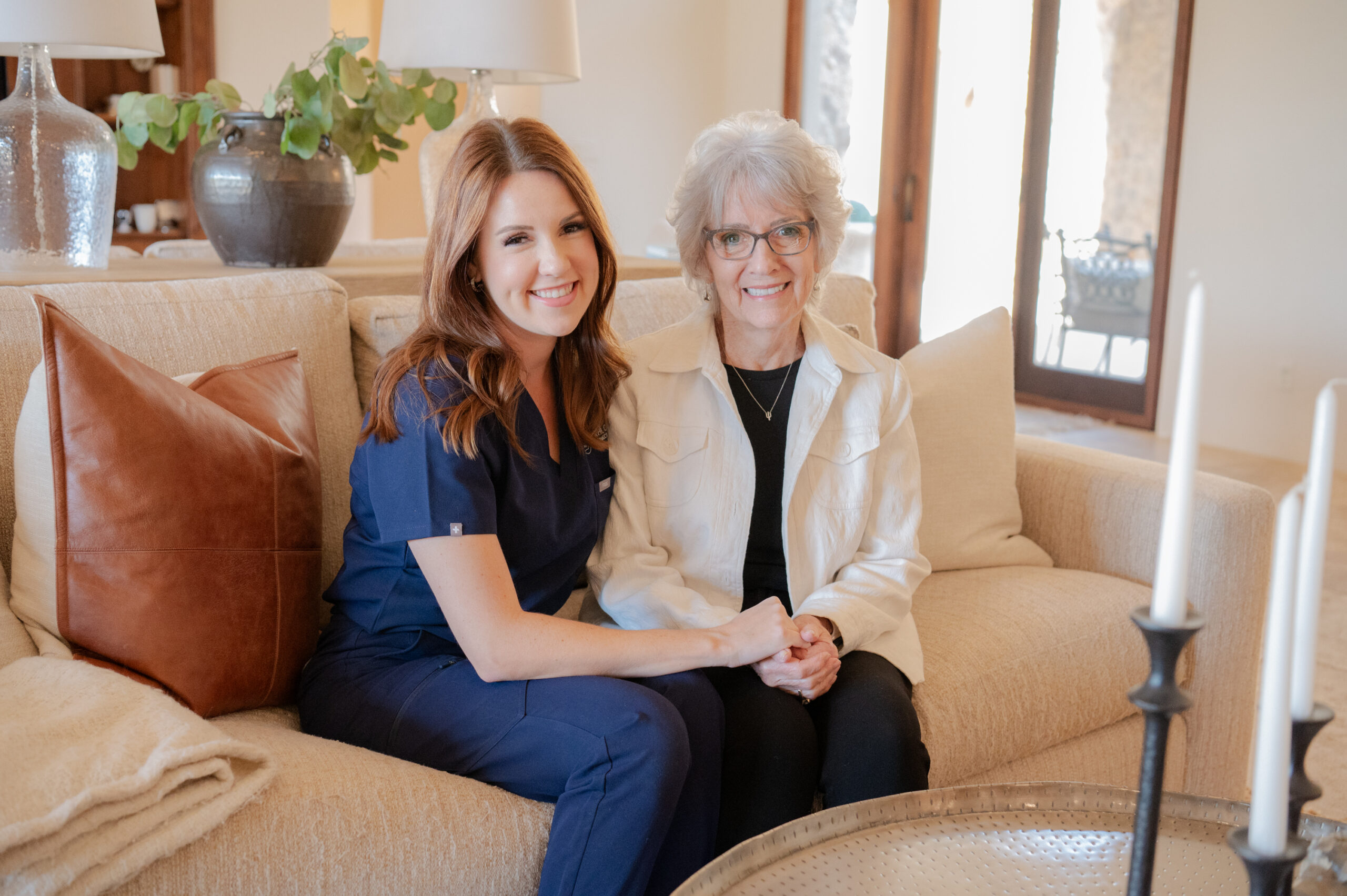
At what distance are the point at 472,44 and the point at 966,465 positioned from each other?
1193 millimetres

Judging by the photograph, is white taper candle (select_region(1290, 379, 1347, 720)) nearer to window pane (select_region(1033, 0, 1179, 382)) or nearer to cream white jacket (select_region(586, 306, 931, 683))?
cream white jacket (select_region(586, 306, 931, 683))

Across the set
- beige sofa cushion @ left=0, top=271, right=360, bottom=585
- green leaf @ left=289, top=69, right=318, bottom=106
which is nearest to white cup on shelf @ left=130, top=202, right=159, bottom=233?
green leaf @ left=289, top=69, right=318, bottom=106

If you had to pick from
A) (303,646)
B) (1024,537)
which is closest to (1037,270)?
(1024,537)

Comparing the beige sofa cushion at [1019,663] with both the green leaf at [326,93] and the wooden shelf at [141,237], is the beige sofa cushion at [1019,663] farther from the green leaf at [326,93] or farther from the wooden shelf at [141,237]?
the wooden shelf at [141,237]

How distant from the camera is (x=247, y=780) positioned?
1094 millimetres

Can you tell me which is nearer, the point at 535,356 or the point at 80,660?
→ the point at 80,660

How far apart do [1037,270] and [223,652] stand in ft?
16.8

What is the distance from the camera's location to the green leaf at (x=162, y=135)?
76.9 inches

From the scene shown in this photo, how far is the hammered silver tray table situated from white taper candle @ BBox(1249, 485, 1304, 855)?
281 mm

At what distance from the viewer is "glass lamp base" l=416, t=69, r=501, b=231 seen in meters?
2.27

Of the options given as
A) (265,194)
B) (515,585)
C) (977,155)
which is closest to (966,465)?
(515,585)

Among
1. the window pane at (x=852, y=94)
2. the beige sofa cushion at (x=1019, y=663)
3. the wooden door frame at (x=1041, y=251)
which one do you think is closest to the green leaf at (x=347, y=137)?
the beige sofa cushion at (x=1019, y=663)

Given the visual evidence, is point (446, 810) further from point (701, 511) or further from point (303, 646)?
point (701, 511)

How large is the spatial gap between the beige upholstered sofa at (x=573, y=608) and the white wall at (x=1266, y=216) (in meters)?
3.04
